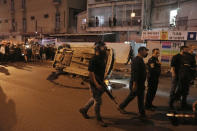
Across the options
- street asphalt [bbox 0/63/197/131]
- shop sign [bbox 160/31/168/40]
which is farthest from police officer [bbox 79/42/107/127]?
shop sign [bbox 160/31/168/40]

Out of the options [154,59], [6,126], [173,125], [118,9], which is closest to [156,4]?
[118,9]

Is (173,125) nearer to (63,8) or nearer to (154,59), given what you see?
(154,59)

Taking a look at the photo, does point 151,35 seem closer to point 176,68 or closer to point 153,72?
point 176,68

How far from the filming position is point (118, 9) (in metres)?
24.4

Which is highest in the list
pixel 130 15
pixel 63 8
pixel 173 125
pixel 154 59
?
pixel 63 8

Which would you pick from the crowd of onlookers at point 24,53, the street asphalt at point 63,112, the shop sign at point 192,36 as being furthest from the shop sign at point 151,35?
the crowd of onlookers at point 24,53

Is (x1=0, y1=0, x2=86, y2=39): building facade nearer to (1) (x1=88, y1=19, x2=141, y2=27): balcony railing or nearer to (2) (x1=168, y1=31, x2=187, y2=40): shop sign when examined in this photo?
(1) (x1=88, y1=19, x2=141, y2=27): balcony railing

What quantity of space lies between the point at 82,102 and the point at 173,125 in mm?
Result: 2793

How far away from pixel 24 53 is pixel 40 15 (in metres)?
19.4

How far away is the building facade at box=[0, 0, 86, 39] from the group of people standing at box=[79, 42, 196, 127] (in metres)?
25.9

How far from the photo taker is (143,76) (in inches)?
176

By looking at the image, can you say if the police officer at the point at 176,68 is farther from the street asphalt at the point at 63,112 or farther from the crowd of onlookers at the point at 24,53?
the crowd of onlookers at the point at 24,53

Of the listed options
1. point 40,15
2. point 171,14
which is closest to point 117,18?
point 171,14

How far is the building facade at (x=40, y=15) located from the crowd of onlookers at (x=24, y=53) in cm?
1295
